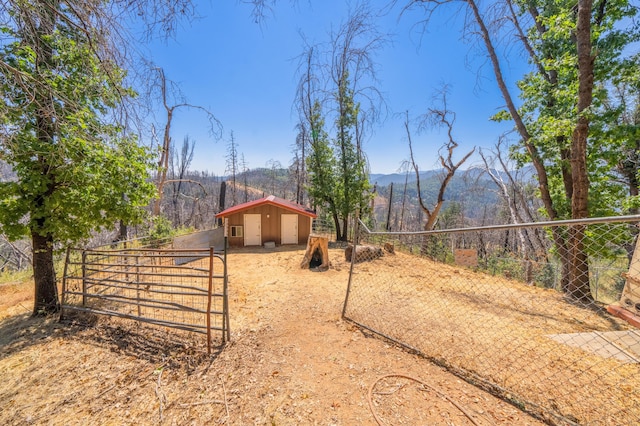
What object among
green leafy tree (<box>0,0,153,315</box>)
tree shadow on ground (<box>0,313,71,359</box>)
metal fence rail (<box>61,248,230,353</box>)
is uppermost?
green leafy tree (<box>0,0,153,315</box>)

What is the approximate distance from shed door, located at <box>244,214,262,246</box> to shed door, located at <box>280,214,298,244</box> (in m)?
1.26

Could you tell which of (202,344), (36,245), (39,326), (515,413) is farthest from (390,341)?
(36,245)

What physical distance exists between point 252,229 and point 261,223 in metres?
0.57

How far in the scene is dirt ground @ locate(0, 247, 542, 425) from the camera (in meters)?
2.29

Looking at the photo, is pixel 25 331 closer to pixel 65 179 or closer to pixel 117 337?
pixel 117 337

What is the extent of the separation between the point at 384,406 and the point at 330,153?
1157cm

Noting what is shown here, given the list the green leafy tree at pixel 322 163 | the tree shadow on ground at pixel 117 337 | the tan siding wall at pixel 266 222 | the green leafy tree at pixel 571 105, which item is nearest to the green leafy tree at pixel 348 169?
the green leafy tree at pixel 322 163

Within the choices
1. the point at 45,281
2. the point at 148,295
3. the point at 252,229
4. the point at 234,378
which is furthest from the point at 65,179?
the point at 252,229

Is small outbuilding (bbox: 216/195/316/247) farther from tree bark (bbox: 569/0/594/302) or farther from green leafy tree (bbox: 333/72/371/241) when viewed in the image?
tree bark (bbox: 569/0/594/302)

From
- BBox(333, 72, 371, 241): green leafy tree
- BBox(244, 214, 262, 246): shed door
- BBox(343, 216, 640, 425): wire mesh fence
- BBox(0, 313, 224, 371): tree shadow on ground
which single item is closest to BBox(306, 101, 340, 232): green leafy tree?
BBox(333, 72, 371, 241): green leafy tree

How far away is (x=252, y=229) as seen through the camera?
41.2 feet

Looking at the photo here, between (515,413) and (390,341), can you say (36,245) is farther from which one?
(515,413)

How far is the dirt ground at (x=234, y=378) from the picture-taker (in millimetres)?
2295

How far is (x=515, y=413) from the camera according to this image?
2.16 m
